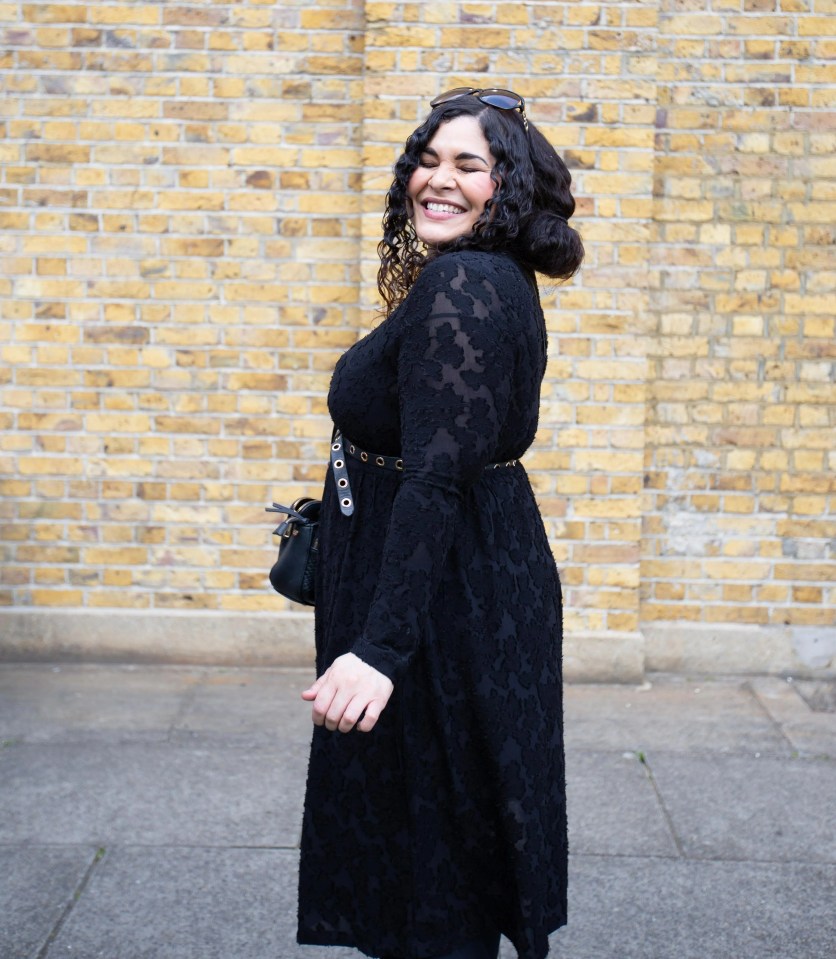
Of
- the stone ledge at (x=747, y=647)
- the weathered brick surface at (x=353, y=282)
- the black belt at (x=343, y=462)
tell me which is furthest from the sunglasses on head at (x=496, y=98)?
the stone ledge at (x=747, y=647)

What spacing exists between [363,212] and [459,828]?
3.15 metres

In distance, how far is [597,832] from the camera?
3.65 meters

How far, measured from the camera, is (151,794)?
3859 mm

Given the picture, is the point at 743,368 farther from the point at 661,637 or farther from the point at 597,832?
the point at 597,832

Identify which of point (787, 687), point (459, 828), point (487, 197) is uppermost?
point (487, 197)

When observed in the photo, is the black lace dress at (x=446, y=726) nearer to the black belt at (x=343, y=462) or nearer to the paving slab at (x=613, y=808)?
the black belt at (x=343, y=462)

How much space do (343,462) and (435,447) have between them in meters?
0.38

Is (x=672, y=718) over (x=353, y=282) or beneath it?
beneath

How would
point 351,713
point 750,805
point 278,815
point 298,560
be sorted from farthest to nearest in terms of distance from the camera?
1. point 750,805
2. point 278,815
3. point 298,560
4. point 351,713

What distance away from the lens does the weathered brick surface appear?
4.70m

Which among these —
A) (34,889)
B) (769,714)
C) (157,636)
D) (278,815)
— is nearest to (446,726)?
(34,889)

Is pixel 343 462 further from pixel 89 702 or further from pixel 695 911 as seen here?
pixel 89 702

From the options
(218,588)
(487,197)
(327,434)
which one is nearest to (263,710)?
(218,588)

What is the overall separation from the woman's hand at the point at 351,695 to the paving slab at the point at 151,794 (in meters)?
1.92
